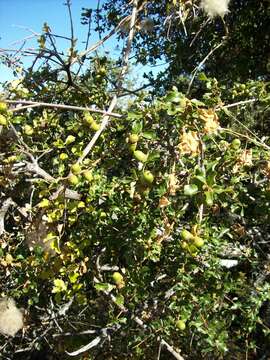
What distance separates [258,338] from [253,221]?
1.07 m

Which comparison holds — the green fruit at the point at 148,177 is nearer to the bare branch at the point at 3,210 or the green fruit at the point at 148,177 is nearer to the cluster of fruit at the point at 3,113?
the cluster of fruit at the point at 3,113

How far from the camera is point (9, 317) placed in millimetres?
2727

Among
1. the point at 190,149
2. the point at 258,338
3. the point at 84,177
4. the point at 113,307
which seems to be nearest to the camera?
the point at 190,149

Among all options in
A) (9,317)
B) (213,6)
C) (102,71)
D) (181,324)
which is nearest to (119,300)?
(181,324)

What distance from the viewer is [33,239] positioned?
204cm

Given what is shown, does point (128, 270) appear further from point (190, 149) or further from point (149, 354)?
point (149, 354)

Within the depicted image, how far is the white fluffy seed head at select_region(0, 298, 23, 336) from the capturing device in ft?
8.63

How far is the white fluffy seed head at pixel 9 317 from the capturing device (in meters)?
2.63

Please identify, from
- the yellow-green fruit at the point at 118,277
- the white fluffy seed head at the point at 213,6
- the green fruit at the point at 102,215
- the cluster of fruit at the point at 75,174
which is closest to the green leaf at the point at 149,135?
the cluster of fruit at the point at 75,174

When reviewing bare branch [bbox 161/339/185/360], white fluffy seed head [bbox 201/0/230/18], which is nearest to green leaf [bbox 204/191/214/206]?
bare branch [bbox 161/339/185/360]

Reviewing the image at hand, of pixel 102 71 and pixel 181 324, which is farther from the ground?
pixel 102 71

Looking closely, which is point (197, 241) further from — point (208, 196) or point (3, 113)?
point (3, 113)

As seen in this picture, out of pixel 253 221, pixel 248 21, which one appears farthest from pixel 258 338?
pixel 248 21

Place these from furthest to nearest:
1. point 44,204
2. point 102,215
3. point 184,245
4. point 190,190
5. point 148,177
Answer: point 102,215 < point 44,204 < point 184,245 < point 148,177 < point 190,190
